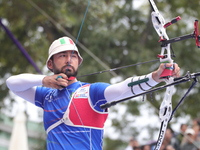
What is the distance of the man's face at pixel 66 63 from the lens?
3695mm

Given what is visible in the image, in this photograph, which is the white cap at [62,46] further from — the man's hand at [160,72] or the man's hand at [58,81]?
the man's hand at [160,72]

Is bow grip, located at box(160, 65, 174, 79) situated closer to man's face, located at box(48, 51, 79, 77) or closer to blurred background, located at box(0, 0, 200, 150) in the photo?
man's face, located at box(48, 51, 79, 77)

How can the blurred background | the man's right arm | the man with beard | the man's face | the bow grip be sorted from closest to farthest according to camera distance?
the bow grip < the man with beard < the man's face < the man's right arm < the blurred background

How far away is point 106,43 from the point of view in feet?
35.4

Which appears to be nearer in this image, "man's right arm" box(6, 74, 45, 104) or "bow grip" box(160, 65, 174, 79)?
"bow grip" box(160, 65, 174, 79)

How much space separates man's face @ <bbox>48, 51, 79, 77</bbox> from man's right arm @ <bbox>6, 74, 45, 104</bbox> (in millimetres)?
155

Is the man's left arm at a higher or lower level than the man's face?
lower

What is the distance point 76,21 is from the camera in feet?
31.3

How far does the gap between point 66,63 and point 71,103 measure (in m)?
0.35

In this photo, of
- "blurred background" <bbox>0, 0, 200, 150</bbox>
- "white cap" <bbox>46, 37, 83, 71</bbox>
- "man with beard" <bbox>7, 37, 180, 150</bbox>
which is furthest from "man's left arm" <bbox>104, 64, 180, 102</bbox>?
"blurred background" <bbox>0, 0, 200, 150</bbox>

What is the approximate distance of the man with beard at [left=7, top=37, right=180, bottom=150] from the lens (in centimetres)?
345

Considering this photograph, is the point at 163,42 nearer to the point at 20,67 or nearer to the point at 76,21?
the point at 76,21

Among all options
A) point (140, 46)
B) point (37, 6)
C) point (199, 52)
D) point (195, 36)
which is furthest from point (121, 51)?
point (195, 36)

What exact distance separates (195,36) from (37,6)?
21.0 ft
